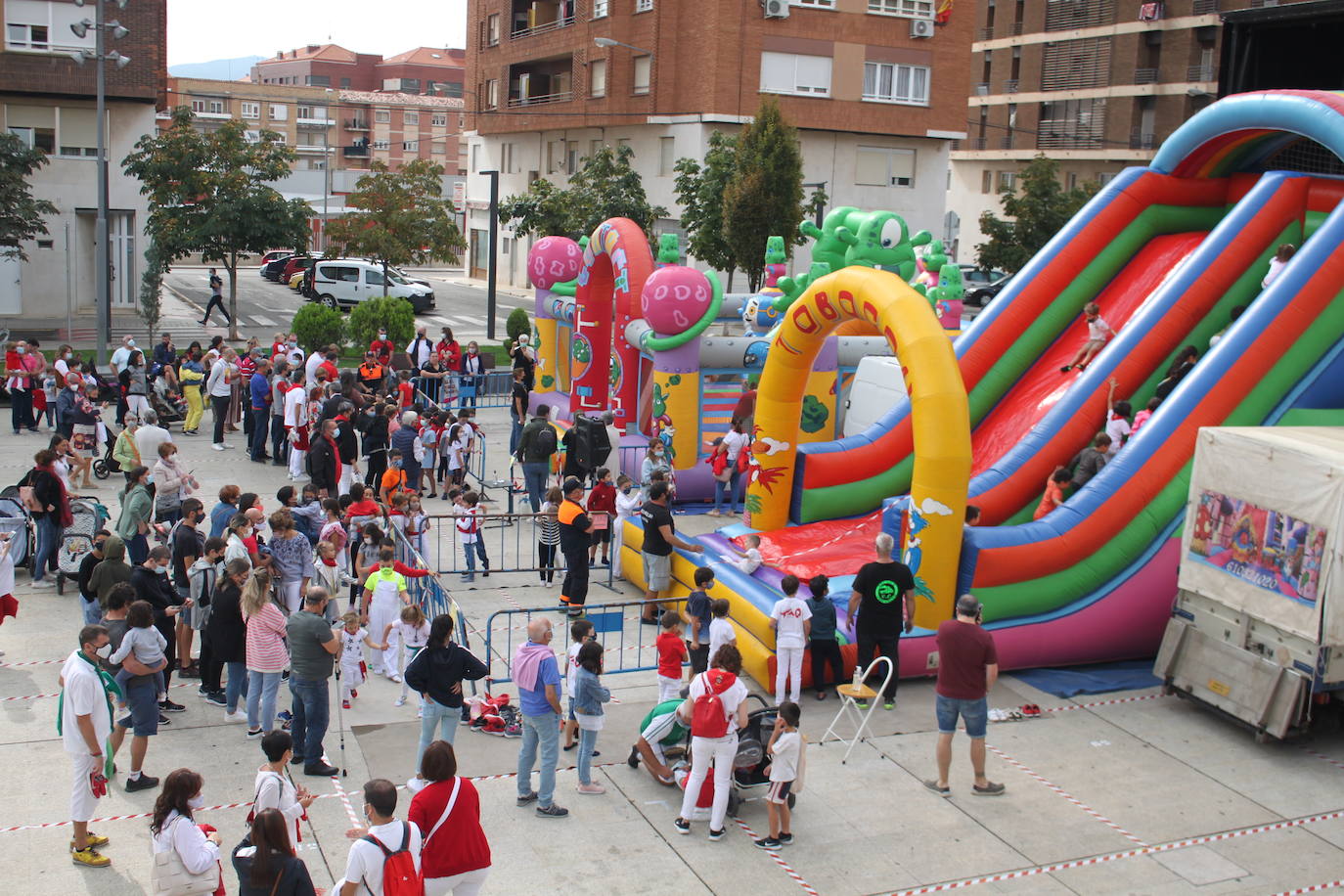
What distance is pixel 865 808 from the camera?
9.70 metres

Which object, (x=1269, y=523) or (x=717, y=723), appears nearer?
(x=717, y=723)

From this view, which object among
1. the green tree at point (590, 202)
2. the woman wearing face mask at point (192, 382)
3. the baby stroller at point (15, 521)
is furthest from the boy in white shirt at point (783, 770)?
the green tree at point (590, 202)

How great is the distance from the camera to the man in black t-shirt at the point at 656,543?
13609 millimetres

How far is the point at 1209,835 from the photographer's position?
945 cm

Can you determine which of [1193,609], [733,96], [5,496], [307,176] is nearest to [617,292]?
[5,496]

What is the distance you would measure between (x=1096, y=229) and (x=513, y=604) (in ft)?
27.9

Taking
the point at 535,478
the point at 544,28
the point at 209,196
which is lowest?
the point at 535,478

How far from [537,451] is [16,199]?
2003 cm

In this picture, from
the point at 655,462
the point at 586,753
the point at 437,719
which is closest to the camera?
the point at 437,719

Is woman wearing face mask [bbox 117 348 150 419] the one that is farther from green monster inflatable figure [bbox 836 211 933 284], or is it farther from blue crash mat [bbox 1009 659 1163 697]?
blue crash mat [bbox 1009 659 1163 697]

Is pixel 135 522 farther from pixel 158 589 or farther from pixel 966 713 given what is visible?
pixel 966 713

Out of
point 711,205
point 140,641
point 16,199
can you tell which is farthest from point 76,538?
point 711,205

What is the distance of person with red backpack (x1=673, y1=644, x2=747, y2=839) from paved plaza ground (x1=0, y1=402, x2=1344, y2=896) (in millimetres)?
386

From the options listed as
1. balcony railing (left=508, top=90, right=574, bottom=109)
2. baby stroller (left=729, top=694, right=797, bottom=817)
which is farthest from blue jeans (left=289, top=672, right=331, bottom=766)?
balcony railing (left=508, top=90, right=574, bottom=109)
